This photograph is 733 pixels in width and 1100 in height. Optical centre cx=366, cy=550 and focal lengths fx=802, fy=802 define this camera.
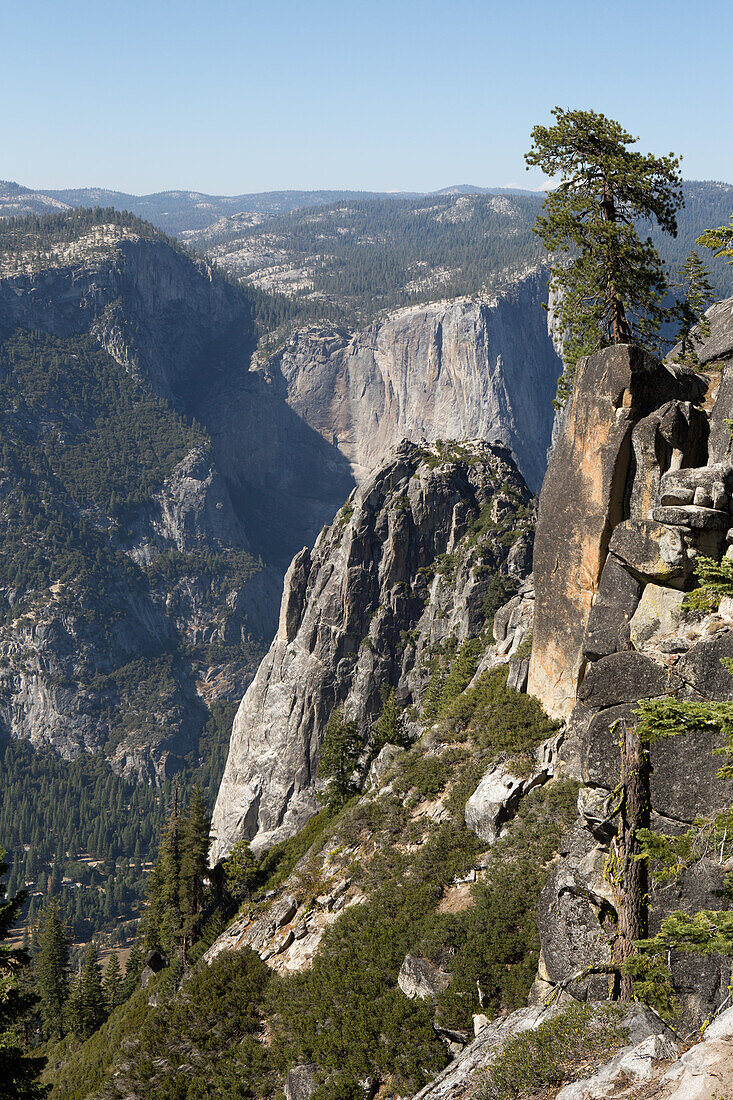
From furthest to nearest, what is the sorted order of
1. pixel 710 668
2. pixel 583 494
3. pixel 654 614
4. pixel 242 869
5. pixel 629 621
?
pixel 242 869
pixel 583 494
pixel 629 621
pixel 654 614
pixel 710 668

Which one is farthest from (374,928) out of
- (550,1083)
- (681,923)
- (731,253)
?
(731,253)

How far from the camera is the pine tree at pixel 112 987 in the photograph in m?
70.8

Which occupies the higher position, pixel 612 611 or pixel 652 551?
pixel 652 551

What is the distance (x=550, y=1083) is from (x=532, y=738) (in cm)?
1812

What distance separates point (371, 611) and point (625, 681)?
94.9 m

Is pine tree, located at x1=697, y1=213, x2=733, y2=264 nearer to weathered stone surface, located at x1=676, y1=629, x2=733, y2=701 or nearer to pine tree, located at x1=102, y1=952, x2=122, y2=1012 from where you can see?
weathered stone surface, located at x1=676, y1=629, x2=733, y2=701

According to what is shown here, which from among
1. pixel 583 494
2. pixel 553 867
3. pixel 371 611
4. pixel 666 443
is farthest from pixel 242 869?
pixel 371 611

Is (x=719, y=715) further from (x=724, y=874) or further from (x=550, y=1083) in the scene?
(x=550, y=1083)

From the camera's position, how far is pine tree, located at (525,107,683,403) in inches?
1284

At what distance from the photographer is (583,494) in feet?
101

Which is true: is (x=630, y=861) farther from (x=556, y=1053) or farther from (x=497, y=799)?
(x=497, y=799)

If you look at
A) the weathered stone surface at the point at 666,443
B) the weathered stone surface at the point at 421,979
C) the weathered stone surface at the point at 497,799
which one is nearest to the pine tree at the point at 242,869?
the weathered stone surface at the point at 497,799

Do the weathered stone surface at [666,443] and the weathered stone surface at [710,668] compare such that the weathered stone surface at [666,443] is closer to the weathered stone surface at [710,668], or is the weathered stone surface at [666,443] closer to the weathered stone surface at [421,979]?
the weathered stone surface at [710,668]

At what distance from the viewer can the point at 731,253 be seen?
17312 millimetres
